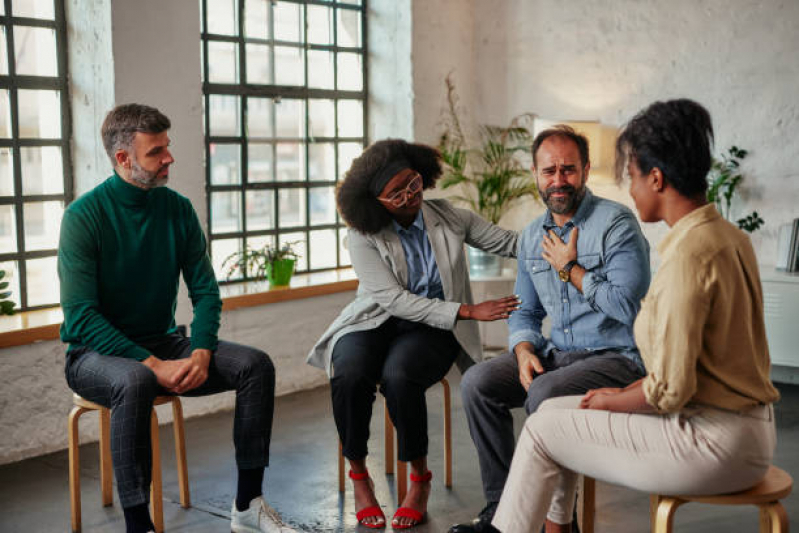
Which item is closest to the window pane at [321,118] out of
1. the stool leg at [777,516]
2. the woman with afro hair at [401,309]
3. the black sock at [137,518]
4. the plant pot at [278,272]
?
the plant pot at [278,272]

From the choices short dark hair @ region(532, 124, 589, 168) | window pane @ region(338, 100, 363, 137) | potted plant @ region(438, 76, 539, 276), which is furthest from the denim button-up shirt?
window pane @ region(338, 100, 363, 137)

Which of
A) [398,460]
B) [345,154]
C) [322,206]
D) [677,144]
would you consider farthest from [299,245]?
[677,144]

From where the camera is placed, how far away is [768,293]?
501cm

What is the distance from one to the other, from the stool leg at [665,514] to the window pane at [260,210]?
3.60 m

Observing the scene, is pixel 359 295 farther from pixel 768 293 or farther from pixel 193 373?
pixel 768 293

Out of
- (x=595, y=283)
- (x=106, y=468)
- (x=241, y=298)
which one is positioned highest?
(x=595, y=283)

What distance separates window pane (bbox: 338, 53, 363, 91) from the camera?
589 cm

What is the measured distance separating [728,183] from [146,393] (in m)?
3.79

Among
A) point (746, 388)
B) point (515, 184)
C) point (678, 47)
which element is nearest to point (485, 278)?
point (515, 184)

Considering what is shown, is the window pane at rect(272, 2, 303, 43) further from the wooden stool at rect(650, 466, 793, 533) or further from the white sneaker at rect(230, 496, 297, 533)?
the wooden stool at rect(650, 466, 793, 533)

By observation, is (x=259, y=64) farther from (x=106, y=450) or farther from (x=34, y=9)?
(x=106, y=450)

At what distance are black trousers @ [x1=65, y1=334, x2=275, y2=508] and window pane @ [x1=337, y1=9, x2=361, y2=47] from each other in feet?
9.94

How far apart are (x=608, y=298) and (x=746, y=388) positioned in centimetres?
76

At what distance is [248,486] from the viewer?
3193 millimetres
